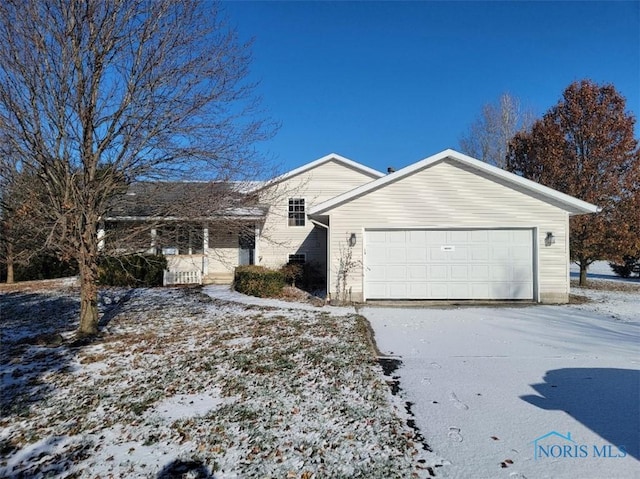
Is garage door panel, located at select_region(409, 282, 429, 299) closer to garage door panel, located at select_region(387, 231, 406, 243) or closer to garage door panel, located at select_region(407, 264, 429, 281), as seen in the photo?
garage door panel, located at select_region(407, 264, 429, 281)

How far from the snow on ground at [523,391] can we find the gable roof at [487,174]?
3288 millimetres

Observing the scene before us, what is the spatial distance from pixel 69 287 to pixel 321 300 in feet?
30.6

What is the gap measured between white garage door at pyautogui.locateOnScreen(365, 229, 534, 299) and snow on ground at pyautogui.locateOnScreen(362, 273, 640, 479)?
223cm

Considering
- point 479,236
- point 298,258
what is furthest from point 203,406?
point 298,258

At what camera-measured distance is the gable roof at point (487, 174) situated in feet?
33.9

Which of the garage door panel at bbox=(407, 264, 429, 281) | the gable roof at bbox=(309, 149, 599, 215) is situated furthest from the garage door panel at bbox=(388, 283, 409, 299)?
the gable roof at bbox=(309, 149, 599, 215)

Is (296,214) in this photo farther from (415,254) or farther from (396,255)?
(415,254)

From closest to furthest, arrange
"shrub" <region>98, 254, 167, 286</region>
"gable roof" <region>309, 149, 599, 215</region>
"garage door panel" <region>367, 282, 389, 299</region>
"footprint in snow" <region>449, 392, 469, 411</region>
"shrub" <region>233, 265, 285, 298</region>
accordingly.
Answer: "footprint in snow" <region>449, 392, 469, 411</region> → "gable roof" <region>309, 149, 599, 215</region> → "garage door panel" <region>367, 282, 389, 299</region> → "shrub" <region>233, 265, 285, 298</region> → "shrub" <region>98, 254, 167, 286</region>

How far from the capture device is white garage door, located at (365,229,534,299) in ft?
35.0

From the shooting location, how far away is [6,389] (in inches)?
183

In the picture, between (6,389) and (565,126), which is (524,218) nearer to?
(565,126)

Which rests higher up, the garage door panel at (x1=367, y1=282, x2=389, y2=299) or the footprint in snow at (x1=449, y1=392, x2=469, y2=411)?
the garage door panel at (x1=367, y1=282, x2=389, y2=299)

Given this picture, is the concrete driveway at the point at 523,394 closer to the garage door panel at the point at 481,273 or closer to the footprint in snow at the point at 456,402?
the footprint in snow at the point at 456,402

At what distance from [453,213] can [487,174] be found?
1.40 meters
